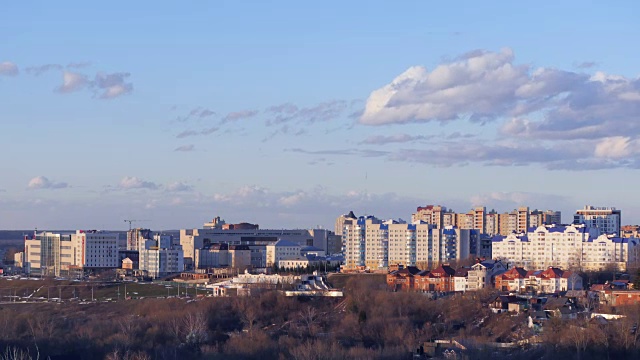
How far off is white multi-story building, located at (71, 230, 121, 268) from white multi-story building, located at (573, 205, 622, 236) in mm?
23091

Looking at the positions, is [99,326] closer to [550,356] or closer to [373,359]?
[373,359]

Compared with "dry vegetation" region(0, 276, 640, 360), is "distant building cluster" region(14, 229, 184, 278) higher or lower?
higher

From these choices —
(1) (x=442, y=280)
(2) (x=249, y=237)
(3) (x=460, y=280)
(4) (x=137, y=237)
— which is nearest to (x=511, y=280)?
(3) (x=460, y=280)

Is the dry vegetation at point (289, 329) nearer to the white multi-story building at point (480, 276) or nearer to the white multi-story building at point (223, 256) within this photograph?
the white multi-story building at point (480, 276)

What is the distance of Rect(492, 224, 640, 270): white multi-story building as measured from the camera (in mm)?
47812

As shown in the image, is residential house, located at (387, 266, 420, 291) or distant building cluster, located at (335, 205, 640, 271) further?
distant building cluster, located at (335, 205, 640, 271)

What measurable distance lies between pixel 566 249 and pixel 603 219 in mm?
13787

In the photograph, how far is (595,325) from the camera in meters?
26.4

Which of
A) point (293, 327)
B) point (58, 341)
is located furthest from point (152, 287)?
point (58, 341)

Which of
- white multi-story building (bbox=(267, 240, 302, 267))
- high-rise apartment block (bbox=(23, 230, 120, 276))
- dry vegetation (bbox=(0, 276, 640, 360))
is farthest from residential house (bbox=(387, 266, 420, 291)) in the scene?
high-rise apartment block (bbox=(23, 230, 120, 276))

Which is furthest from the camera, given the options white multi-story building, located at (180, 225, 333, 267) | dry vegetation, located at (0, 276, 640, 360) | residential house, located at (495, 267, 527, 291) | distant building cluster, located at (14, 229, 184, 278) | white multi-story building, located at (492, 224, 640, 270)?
white multi-story building, located at (180, 225, 333, 267)

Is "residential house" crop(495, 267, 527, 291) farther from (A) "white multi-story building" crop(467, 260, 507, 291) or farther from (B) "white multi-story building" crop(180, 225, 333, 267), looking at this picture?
(B) "white multi-story building" crop(180, 225, 333, 267)

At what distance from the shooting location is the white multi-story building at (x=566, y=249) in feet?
157

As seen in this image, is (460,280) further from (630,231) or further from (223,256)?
(630,231)
